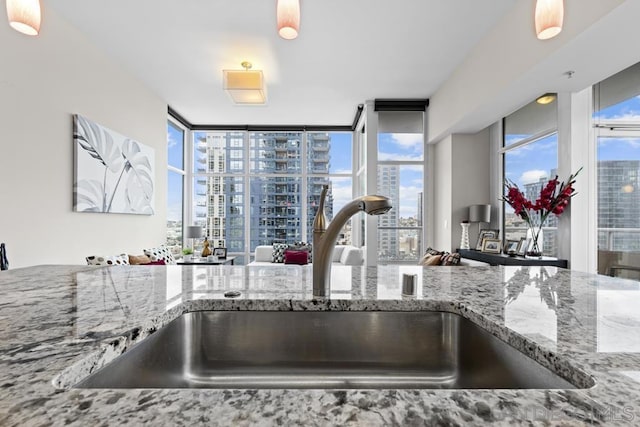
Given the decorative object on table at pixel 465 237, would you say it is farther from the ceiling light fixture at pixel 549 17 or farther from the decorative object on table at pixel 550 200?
the ceiling light fixture at pixel 549 17

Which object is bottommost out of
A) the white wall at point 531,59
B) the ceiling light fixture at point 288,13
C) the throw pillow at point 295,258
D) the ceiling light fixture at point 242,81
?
the throw pillow at point 295,258

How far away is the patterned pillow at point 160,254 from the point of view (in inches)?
160

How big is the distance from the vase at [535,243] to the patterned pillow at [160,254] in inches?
168

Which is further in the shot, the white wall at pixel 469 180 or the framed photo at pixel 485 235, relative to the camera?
the white wall at pixel 469 180

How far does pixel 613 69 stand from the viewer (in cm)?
237

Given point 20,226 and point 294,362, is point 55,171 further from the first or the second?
point 294,362

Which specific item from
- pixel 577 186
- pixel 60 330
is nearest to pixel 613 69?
pixel 577 186

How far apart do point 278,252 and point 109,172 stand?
9.48 ft

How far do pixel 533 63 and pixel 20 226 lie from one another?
4164mm

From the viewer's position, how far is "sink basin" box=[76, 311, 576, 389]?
713mm

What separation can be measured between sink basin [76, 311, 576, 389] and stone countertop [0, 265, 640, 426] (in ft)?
0.11

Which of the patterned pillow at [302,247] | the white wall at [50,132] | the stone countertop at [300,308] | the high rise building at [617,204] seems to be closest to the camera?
the stone countertop at [300,308]

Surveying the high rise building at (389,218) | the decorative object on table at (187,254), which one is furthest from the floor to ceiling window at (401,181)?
the decorative object on table at (187,254)

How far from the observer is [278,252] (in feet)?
18.4
